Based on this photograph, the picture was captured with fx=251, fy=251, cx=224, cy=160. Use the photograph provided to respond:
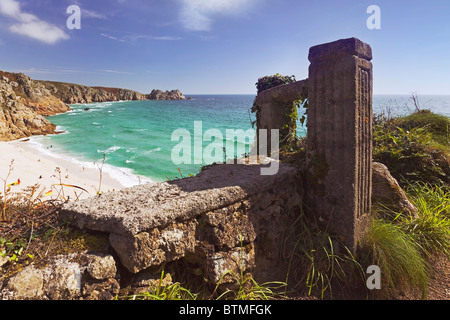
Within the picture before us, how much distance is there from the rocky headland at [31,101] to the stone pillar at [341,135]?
995 inches

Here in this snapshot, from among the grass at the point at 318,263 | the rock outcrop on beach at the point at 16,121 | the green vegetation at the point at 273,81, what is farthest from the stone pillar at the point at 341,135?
the rock outcrop on beach at the point at 16,121

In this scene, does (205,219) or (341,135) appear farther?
(341,135)

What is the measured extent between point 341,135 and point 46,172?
14580mm

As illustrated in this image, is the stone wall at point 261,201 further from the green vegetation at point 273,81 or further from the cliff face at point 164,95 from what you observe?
the cliff face at point 164,95

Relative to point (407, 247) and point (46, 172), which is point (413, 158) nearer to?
point (407, 247)

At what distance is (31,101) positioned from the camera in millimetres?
42312

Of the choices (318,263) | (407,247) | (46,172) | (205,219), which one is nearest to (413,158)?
(407,247)

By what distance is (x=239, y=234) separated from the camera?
2523 millimetres

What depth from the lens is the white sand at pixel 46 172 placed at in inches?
421

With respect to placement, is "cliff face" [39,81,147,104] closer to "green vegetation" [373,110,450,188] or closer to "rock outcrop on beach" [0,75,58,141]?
"rock outcrop on beach" [0,75,58,141]

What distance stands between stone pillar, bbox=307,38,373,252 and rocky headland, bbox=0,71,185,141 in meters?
25.3
